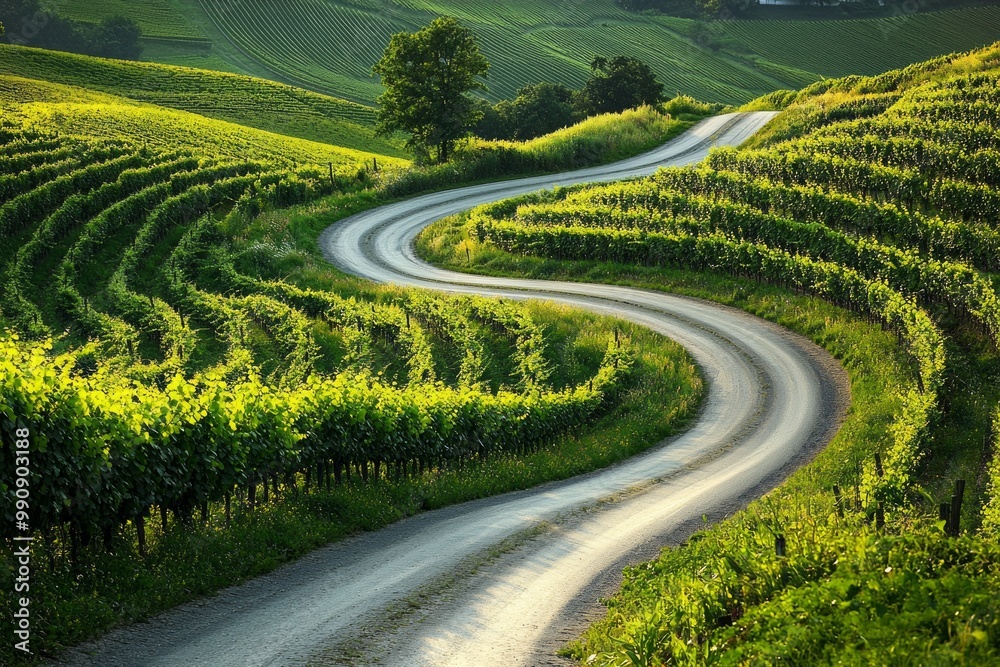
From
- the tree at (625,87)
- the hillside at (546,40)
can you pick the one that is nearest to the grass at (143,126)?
the tree at (625,87)

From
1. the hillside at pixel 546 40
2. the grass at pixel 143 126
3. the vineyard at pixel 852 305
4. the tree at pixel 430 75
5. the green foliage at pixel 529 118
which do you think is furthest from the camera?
the hillside at pixel 546 40

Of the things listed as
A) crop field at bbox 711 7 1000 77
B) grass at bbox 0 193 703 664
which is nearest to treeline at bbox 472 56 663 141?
grass at bbox 0 193 703 664

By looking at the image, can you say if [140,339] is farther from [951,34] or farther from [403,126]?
[951,34]

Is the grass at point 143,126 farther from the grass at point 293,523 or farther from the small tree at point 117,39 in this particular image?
the grass at point 293,523

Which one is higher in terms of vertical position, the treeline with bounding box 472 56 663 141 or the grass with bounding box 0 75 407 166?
the treeline with bounding box 472 56 663 141

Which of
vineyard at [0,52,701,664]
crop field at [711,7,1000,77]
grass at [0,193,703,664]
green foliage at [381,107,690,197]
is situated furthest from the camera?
crop field at [711,7,1000,77]

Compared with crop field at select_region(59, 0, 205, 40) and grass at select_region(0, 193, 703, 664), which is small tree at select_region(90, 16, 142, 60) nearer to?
crop field at select_region(59, 0, 205, 40)

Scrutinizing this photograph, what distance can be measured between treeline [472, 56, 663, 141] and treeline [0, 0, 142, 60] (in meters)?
68.3

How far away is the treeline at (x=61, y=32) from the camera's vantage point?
129125mm

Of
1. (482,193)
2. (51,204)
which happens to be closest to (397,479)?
(51,204)

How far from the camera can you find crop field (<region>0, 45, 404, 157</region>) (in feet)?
319

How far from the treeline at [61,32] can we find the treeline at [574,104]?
6834cm

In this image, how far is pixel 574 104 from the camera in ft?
319

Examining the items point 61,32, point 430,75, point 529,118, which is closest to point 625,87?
point 529,118
